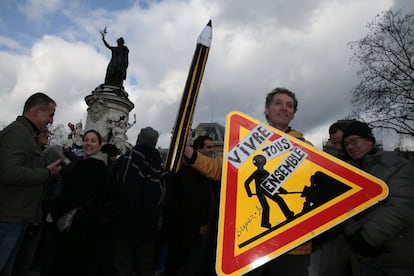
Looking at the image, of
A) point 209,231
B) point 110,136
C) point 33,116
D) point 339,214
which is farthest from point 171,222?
point 110,136

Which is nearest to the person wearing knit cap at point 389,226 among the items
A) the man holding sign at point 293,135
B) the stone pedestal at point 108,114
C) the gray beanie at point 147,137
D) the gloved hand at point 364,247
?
the gloved hand at point 364,247

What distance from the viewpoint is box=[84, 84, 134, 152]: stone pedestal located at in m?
13.1

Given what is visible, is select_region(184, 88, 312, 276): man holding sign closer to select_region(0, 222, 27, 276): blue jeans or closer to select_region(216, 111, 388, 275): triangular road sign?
select_region(216, 111, 388, 275): triangular road sign

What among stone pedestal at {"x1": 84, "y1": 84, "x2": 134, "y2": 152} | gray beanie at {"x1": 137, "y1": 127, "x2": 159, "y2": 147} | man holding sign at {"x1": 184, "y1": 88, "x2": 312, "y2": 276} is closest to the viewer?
man holding sign at {"x1": 184, "y1": 88, "x2": 312, "y2": 276}

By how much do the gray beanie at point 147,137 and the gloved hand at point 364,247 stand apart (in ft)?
7.52

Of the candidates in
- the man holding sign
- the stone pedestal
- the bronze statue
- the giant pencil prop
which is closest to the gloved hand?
the man holding sign

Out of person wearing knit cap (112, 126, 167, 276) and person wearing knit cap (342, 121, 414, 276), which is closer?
person wearing knit cap (342, 121, 414, 276)

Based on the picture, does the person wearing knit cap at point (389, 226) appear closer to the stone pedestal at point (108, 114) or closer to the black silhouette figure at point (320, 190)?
the black silhouette figure at point (320, 190)

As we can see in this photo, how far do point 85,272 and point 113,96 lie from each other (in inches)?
453

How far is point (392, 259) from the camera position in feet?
6.48

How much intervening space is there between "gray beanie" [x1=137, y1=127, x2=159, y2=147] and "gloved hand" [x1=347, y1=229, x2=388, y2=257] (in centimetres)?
229

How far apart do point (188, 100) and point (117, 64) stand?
612 inches

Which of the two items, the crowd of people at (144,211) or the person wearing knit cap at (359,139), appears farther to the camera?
the person wearing knit cap at (359,139)

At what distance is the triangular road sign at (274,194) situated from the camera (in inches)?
46.7
